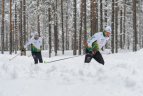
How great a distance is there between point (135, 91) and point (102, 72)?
4.65 feet

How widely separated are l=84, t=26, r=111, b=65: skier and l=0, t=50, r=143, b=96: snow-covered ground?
40.1 inches

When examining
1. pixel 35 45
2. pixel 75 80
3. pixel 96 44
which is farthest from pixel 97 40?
pixel 35 45

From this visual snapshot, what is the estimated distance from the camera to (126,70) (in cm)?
1041

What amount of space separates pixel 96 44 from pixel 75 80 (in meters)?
2.04

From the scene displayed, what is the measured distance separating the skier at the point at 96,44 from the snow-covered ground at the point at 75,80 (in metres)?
1.02

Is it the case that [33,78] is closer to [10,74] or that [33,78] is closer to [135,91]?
[10,74]

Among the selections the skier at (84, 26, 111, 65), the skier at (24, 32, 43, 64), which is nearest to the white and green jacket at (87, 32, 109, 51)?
the skier at (84, 26, 111, 65)

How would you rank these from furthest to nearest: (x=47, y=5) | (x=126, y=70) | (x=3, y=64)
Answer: (x=47, y=5) < (x=3, y=64) < (x=126, y=70)

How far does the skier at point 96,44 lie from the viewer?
12.0 metres

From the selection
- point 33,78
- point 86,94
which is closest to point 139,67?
point 86,94

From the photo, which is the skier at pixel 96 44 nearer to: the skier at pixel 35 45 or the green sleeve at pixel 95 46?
the green sleeve at pixel 95 46

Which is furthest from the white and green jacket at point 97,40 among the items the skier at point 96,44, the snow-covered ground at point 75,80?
the snow-covered ground at point 75,80

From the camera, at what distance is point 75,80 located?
424 inches

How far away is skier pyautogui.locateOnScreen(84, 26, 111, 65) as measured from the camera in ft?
39.3
